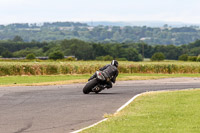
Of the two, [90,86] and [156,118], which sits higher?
[156,118]

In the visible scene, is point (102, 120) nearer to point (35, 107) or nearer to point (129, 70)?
point (35, 107)

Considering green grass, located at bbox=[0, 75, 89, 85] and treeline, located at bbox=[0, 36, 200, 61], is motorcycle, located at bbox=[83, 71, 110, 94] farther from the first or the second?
treeline, located at bbox=[0, 36, 200, 61]

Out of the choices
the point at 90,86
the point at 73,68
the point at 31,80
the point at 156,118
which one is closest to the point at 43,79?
the point at 31,80

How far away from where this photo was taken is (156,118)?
13.5 meters

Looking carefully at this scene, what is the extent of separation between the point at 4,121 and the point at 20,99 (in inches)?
211

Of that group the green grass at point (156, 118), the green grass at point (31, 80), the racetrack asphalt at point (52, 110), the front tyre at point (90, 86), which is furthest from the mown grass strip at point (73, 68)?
the green grass at point (156, 118)

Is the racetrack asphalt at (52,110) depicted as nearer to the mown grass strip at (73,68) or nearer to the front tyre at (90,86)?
the front tyre at (90,86)

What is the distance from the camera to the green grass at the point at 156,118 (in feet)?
38.5

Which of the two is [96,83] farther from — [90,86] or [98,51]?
[98,51]

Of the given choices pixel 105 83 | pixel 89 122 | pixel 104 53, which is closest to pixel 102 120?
pixel 89 122

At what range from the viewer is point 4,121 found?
13266 millimetres

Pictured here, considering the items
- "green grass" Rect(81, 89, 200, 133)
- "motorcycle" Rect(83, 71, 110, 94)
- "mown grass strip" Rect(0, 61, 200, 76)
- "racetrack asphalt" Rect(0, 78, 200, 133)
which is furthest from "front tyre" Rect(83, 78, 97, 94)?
"mown grass strip" Rect(0, 61, 200, 76)

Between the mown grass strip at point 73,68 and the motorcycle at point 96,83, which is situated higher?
the motorcycle at point 96,83

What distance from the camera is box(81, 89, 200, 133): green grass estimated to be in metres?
11.7
